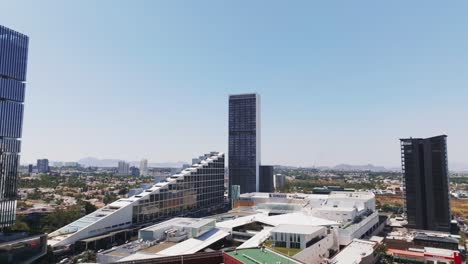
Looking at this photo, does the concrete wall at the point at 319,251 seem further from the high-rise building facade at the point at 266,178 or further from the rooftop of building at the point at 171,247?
the high-rise building facade at the point at 266,178

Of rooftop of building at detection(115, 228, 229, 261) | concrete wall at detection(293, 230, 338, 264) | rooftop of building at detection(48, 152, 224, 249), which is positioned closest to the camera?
rooftop of building at detection(115, 228, 229, 261)

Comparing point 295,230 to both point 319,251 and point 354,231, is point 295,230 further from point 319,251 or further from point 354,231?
point 354,231

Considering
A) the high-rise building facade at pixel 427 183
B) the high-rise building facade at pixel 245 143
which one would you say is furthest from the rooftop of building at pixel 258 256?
the high-rise building facade at pixel 245 143

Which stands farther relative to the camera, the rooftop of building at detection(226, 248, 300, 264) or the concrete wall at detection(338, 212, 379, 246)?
the concrete wall at detection(338, 212, 379, 246)

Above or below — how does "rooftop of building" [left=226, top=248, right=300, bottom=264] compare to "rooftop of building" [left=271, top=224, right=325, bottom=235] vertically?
above

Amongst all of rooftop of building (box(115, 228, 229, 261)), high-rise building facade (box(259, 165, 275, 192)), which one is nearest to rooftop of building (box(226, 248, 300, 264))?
rooftop of building (box(115, 228, 229, 261))

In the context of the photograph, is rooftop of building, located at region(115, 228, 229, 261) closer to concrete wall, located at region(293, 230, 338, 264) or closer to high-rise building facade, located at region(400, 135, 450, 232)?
concrete wall, located at region(293, 230, 338, 264)

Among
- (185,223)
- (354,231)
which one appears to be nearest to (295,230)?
(354,231)
